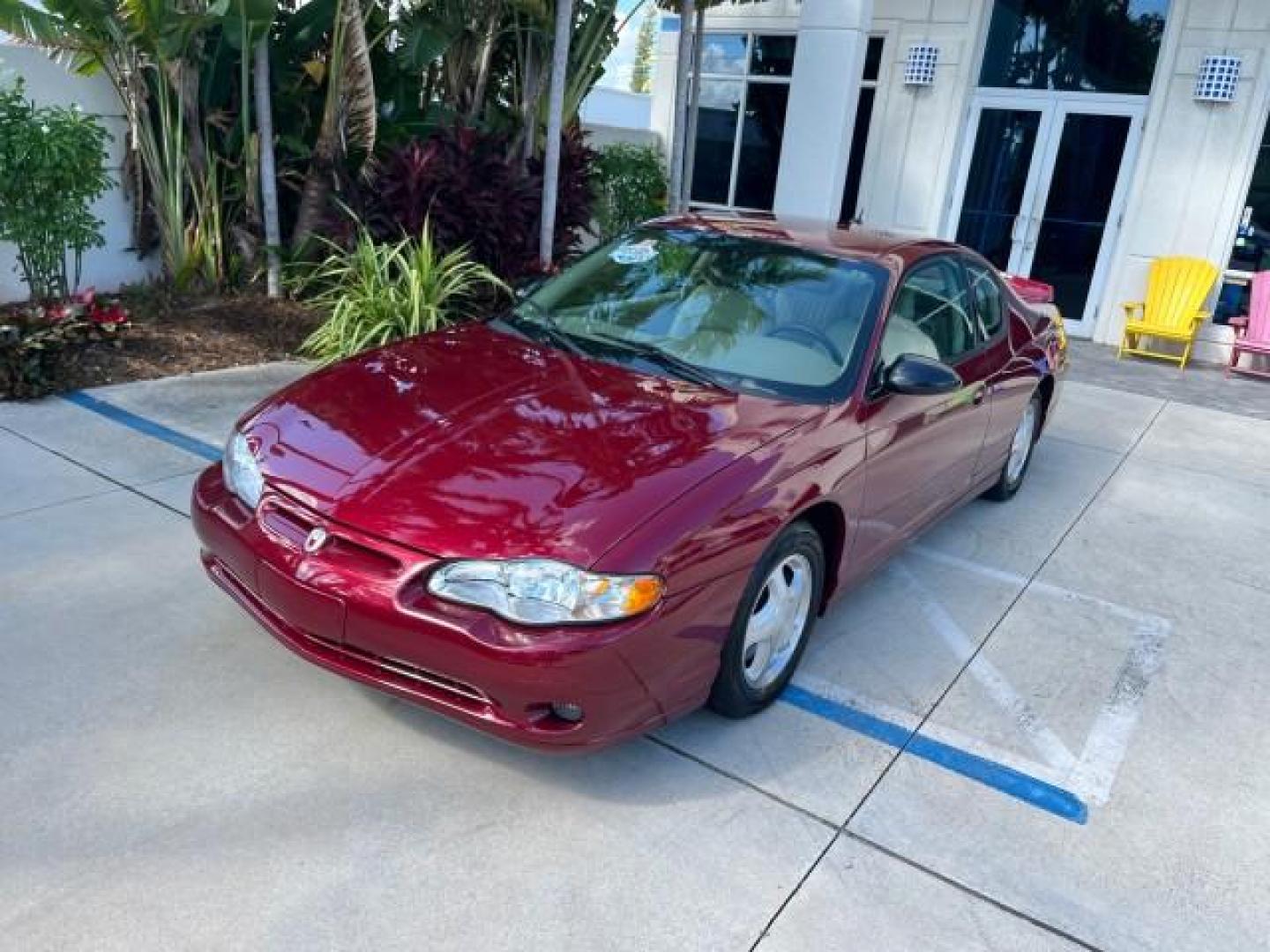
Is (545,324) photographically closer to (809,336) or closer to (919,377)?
(809,336)

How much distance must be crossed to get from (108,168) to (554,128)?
3.35 meters

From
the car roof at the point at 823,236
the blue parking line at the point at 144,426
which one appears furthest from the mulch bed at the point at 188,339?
the car roof at the point at 823,236

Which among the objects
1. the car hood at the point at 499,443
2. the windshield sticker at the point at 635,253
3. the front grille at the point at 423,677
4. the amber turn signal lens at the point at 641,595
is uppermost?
the windshield sticker at the point at 635,253

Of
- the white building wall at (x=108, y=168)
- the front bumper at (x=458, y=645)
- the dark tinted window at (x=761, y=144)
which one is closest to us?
the front bumper at (x=458, y=645)

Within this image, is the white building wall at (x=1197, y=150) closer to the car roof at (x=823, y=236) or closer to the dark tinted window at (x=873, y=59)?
the dark tinted window at (x=873, y=59)

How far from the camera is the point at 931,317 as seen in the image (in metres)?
4.42

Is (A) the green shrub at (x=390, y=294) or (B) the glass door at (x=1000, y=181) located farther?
(B) the glass door at (x=1000, y=181)

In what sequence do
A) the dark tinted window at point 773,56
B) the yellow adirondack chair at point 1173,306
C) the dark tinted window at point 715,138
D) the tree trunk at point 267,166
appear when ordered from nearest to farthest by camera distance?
1. the tree trunk at point 267,166
2. the yellow adirondack chair at point 1173,306
3. the dark tinted window at point 773,56
4. the dark tinted window at point 715,138

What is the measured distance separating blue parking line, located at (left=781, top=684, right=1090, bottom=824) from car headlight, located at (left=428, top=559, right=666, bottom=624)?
1160 mm

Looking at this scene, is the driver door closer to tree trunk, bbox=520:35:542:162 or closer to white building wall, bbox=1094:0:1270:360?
tree trunk, bbox=520:35:542:162

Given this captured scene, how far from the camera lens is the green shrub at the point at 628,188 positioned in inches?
477

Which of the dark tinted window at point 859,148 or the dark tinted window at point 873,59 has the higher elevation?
the dark tinted window at point 873,59

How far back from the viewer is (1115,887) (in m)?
2.83

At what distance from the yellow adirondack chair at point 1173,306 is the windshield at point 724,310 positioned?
25.6 feet
